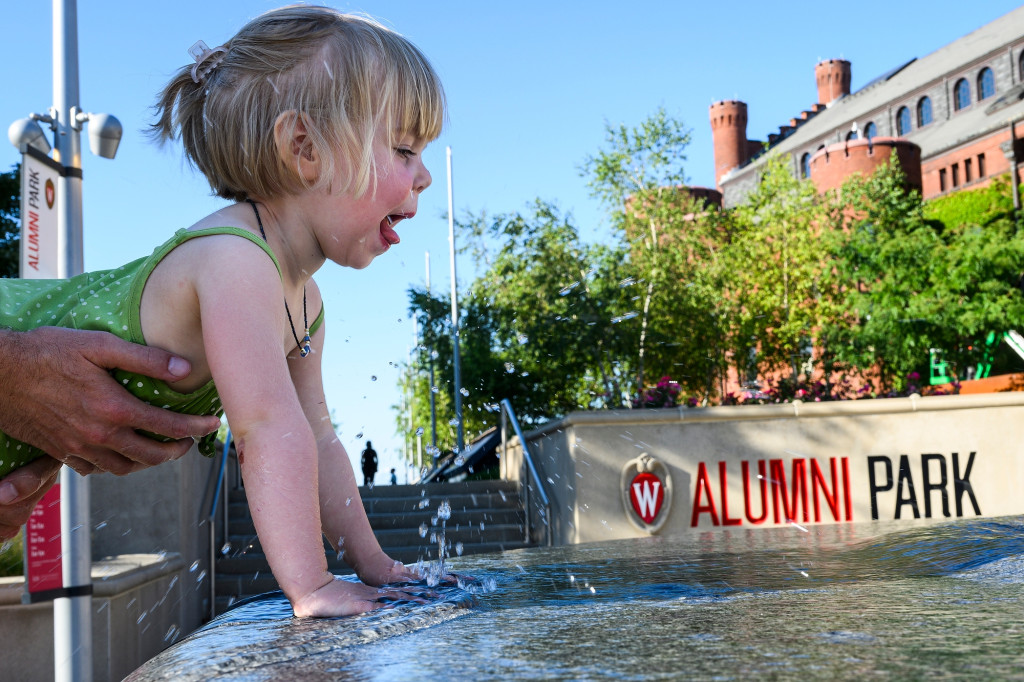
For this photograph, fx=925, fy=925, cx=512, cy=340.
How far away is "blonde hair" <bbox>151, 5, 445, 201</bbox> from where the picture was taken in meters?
1.68

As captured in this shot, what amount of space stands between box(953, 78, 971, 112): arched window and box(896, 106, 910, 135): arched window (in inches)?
104

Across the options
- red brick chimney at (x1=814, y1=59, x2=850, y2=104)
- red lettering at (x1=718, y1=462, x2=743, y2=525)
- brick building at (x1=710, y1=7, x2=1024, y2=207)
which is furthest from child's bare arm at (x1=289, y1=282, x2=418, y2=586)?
red brick chimney at (x1=814, y1=59, x2=850, y2=104)

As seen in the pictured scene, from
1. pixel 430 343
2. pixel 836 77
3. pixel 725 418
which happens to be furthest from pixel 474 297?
pixel 836 77

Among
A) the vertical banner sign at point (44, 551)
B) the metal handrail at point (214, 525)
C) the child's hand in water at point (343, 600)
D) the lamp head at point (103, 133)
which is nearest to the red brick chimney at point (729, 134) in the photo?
the metal handrail at point (214, 525)

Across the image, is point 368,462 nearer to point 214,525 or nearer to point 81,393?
point 214,525

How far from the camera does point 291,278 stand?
1755 millimetres

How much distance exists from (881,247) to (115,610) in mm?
25088

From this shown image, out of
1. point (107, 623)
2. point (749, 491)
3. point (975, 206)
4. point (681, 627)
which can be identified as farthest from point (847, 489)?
point (975, 206)

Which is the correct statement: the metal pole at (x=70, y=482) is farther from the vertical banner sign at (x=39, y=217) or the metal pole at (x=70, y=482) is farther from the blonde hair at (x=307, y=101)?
the blonde hair at (x=307, y=101)

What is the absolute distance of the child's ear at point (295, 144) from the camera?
1.67 metres

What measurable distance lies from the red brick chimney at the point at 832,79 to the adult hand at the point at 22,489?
245ft

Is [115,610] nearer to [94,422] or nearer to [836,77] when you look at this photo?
[94,422]

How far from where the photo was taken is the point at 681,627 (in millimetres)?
842

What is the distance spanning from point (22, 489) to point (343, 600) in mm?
843
